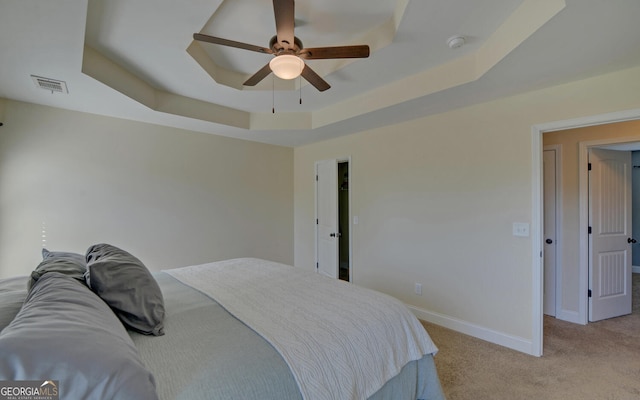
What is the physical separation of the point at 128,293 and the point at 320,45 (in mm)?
2172

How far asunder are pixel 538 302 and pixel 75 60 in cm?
411

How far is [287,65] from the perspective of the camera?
1751mm

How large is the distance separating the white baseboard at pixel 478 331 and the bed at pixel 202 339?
4.99ft

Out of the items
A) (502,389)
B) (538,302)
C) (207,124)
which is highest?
(207,124)

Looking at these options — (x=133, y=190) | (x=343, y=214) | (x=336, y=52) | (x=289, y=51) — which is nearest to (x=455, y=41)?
(x=336, y=52)

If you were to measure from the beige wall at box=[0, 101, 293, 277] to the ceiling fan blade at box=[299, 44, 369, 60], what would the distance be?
2.60 m

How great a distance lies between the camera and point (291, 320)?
137cm

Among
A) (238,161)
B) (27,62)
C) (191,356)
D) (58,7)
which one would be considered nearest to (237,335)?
(191,356)

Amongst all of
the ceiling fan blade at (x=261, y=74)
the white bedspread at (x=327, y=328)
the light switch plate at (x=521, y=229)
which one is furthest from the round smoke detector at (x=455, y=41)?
the white bedspread at (x=327, y=328)

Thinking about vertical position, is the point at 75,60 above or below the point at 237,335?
above

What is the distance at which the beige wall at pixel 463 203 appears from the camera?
8.27 ft

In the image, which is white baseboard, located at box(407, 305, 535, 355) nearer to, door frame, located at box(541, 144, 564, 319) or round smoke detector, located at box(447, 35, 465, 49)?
door frame, located at box(541, 144, 564, 319)

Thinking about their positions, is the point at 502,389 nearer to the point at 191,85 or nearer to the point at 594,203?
the point at 594,203

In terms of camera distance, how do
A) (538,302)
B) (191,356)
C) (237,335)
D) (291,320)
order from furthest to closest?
(538,302)
(291,320)
(237,335)
(191,356)
